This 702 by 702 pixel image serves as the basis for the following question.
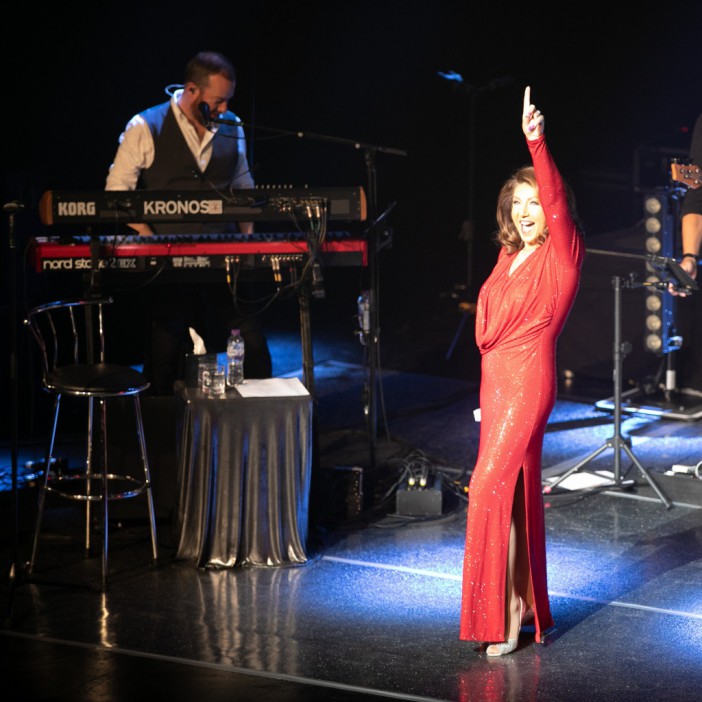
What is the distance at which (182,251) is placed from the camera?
5.30 m

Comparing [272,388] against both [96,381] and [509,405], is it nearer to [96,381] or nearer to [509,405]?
[96,381]

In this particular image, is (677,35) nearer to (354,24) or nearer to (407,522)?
(354,24)

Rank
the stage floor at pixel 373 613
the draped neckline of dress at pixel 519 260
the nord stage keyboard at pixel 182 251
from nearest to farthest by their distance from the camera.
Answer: the stage floor at pixel 373 613
the draped neckline of dress at pixel 519 260
the nord stage keyboard at pixel 182 251

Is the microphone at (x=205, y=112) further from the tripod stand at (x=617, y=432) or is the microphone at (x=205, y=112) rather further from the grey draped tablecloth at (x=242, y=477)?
the tripod stand at (x=617, y=432)

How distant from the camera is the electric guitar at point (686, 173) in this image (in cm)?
581

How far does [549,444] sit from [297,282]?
2.15 meters

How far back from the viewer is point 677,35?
30.0ft

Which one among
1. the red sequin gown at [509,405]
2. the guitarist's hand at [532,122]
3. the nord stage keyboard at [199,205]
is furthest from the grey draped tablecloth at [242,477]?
the guitarist's hand at [532,122]

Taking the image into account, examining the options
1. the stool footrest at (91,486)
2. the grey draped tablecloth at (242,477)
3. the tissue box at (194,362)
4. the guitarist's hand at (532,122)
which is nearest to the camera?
the guitarist's hand at (532,122)

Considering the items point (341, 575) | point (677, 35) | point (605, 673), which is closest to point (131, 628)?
point (341, 575)

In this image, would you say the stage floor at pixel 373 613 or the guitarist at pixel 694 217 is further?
the guitarist at pixel 694 217

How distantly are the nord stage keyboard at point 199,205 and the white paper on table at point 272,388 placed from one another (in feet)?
2.36

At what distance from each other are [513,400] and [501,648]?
0.84 m

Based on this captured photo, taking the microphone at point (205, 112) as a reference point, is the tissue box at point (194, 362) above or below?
below
